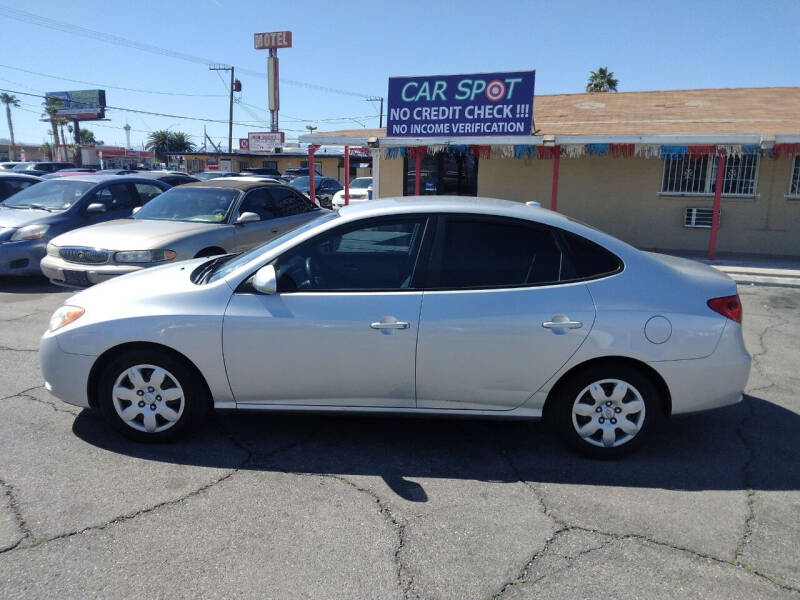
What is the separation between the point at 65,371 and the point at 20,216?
6721mm

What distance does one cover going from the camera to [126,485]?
3.57 m

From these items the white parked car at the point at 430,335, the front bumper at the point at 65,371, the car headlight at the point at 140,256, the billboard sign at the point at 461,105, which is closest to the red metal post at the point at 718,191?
the billboard sign at the point at 461,105

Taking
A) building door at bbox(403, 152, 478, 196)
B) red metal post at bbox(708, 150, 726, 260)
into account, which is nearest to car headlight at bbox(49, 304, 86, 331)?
red metal post at bbox(708, 150, 726, 260)

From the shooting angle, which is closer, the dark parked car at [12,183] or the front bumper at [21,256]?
the front bumper at [21,256]

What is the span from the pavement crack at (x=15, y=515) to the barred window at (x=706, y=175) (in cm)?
1294

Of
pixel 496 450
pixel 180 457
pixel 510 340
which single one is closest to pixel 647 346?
pixel 510 340

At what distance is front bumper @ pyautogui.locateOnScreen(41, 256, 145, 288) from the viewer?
718 cm

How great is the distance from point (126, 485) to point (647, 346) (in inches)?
123

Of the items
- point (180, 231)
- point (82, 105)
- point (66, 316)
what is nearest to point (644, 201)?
point (180, 231)

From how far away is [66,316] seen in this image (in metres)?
4.05

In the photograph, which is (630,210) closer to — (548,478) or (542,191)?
(542,191)

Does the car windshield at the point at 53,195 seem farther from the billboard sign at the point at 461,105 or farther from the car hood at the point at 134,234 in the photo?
the billboard sign at the point at 461,105

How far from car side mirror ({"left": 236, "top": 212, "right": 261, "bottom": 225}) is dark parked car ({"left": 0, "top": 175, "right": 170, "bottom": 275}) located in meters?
Result: 3.07

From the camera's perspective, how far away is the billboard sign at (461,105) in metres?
12.1
